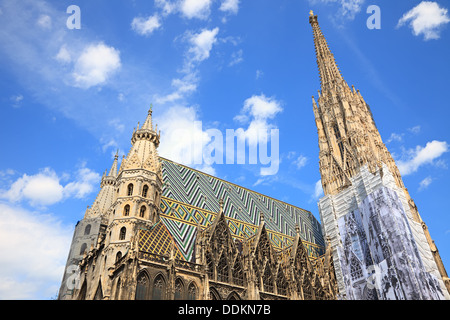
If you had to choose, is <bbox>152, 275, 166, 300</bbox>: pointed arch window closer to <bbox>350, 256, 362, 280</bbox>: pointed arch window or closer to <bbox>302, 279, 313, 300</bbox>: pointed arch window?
<bbox>302, 279, 313, 300</bbox>: pointed arch window

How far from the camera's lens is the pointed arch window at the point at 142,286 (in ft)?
70.9

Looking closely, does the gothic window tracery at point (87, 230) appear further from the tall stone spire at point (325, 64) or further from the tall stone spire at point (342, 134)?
the tall stone spire at point (325, 64)

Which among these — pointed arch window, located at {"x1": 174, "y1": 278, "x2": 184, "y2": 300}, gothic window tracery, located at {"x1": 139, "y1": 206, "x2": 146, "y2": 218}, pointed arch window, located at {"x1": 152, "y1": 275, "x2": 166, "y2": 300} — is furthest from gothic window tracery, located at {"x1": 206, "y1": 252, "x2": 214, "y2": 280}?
gothic window tracery, located at {"x1": 139, "y1": 206, "x2": 146, "y2": 218}

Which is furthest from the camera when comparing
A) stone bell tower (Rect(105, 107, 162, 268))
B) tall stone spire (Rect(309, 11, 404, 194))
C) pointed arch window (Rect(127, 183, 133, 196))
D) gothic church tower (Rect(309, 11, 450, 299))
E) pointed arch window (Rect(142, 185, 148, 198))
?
tall stone spire (Rect(309, 11, 404, 194))

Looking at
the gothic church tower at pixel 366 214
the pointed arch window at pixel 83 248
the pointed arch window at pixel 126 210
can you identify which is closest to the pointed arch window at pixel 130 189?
the pointed arch window at pixel 126 210

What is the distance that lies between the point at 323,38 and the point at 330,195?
28835mm

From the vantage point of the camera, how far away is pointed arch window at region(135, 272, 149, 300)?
2161cm

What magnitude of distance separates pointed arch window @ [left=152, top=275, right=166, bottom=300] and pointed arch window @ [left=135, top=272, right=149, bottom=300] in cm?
54

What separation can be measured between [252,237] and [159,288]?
39.6 feet

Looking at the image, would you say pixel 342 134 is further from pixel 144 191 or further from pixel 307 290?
pixel 144 191

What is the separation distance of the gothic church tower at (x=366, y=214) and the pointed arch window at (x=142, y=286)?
20852 mm

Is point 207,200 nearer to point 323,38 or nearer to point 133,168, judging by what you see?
point 133,168

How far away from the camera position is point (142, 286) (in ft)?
72.2

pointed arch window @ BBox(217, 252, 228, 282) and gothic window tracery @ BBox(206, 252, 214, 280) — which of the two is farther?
pointed arch window @ BBox(217, 252, 228, 282)
